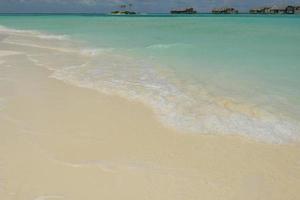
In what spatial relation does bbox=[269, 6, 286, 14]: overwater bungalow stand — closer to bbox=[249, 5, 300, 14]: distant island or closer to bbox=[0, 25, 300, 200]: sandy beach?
bbox=[249, 5, 300, 14]: distant island

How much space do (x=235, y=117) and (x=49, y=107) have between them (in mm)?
3614

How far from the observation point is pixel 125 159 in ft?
13.6

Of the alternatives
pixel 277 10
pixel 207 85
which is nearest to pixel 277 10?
pixel 277 10

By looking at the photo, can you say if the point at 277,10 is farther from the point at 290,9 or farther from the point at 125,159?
the point at 125,159

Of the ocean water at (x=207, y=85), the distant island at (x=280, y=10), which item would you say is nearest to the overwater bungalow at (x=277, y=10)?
the distant island at (x=280, y=10)

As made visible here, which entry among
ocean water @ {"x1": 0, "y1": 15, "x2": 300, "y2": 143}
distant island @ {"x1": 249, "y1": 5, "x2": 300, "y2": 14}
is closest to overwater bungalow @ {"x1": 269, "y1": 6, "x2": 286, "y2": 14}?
distant island @ {"x1": 249, "y1": 5, "x2": 300, "y2": 14}

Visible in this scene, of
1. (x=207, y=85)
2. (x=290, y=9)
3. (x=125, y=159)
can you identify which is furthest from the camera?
(x=290, y=9)

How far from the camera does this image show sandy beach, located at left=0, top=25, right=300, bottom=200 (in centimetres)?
346

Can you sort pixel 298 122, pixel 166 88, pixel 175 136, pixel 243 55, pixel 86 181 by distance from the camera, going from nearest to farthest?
pixel 86 181, pixel 175 136, pixel 298 122, pixel 166 88, pixel 243 55

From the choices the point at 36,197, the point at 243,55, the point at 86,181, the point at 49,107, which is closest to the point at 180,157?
the point at 86,181

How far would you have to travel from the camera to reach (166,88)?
7684 mm

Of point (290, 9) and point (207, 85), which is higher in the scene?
point (290, 9)

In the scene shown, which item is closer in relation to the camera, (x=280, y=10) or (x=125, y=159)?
(x=125, y=159)

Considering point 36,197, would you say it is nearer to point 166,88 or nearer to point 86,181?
point 86,181
